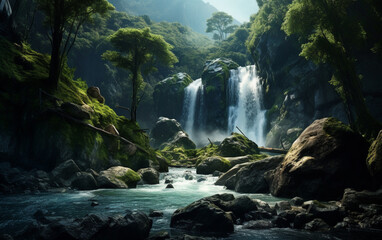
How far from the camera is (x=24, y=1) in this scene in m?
47.1

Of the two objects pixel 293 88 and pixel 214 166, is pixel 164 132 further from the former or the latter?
pixel 214 166

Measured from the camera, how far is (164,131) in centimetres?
4666

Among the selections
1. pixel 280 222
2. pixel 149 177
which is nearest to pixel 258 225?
pixel 280 222

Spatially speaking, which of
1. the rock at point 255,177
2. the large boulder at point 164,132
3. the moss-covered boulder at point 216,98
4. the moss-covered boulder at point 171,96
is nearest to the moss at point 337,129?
the rock at point 255,177

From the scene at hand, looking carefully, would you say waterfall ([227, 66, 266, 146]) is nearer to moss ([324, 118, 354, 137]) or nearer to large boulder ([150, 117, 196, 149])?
large boulder ([150, 117, 196, 149])

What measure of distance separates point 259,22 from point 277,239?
54988 millimetres

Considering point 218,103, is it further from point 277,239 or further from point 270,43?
point 277,239

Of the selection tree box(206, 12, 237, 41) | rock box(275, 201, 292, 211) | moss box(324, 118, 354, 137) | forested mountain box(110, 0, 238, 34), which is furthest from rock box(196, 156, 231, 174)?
forested mountain box(110, 0, 238, 34)

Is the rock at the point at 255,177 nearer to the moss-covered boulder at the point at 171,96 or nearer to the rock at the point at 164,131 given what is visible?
the rock at the point at 164,131

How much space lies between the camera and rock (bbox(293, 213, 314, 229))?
6377 millimetres

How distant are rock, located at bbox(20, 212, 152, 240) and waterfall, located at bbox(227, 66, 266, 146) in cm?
4025

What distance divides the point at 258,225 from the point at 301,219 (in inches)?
45.3

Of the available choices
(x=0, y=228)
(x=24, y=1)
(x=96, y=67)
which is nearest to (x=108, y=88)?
(x=96, y=67)

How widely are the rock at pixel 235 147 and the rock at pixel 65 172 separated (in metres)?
16.3
